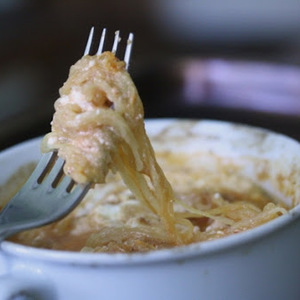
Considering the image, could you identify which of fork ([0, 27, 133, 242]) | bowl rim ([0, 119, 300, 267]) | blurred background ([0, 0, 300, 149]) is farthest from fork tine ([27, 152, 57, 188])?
blurred background ([0, 0, 300, 149])

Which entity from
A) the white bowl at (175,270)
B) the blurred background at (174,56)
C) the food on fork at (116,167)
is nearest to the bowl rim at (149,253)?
the white bowl at (175,270)

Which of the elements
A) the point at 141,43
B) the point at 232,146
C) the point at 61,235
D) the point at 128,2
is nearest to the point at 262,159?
the point at 232,146

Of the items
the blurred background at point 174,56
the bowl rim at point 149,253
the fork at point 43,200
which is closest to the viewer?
the bowl rim at point 149,253

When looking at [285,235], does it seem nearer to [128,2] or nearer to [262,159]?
[262,159]

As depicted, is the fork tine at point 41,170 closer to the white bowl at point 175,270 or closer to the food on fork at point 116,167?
the food on fork at point 116,167

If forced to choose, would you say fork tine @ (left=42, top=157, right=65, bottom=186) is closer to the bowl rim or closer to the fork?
the fork

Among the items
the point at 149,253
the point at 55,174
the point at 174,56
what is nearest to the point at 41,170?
the point at 55,174
